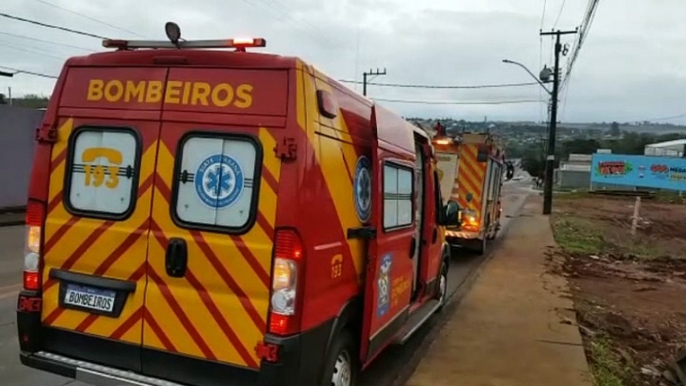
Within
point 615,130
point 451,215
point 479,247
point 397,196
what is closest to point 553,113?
point 479,247

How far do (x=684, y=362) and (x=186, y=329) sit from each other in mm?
5368

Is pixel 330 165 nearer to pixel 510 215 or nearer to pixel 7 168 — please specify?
pixel 7 168

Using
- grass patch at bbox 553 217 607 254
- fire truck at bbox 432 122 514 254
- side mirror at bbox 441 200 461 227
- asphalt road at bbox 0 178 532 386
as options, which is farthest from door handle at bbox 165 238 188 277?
grass patch at bbox 553 217 607 254

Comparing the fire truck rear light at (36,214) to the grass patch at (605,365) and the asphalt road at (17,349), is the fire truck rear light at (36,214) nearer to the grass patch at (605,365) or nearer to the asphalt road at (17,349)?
the asphalt road at (17,349)

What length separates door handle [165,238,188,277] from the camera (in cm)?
381

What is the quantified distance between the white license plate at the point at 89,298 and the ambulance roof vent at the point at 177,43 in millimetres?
1656

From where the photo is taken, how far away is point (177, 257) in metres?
3.82

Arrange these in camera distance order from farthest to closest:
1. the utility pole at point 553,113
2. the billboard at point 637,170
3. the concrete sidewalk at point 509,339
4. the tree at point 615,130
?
the tree at point 615,130
the billboard at point 637,170
the utility pole at point 553,113
the concrete sidewalk at point 509,339

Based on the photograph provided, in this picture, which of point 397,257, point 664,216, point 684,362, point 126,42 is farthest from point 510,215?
point 126,42

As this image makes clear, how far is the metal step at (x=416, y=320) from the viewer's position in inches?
240

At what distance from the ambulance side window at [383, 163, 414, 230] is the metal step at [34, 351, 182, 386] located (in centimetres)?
212

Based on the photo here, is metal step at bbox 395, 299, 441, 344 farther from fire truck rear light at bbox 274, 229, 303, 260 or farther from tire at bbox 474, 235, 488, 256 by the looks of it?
tire at bbox 474, 235, 488, 256

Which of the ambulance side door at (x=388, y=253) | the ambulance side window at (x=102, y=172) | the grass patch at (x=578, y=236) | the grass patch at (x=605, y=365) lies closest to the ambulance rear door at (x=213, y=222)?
the ambulance side window at (x=102, y=172)

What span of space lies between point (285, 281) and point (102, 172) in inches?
58.8
